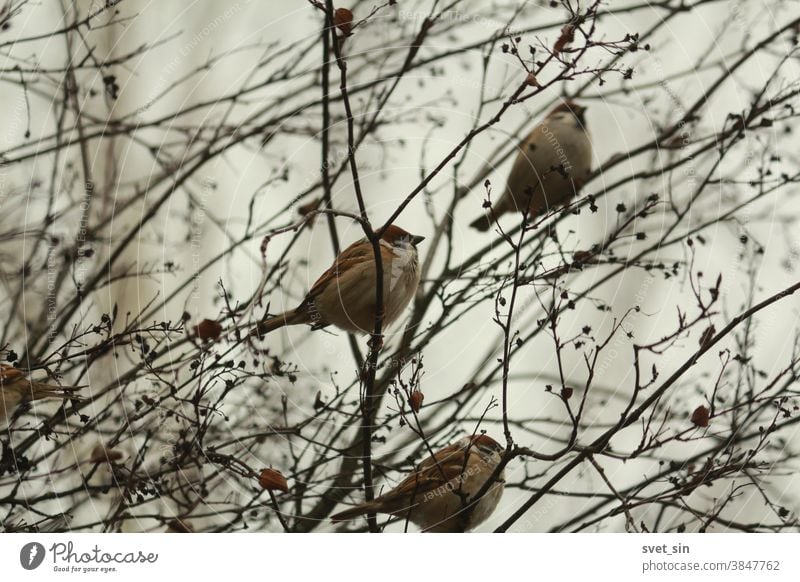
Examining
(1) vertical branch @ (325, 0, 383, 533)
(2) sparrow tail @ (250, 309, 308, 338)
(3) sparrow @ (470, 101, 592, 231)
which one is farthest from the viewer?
(3) sparrow @ (470, 101, 592, 231)

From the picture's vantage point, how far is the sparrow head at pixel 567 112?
145 cm

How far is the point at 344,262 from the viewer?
1.28 m

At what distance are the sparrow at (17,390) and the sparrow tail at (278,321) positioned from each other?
0.90 feet

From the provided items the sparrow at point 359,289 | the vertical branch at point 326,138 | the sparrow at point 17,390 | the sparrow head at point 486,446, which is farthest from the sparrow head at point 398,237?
the sparrow at point 17,390

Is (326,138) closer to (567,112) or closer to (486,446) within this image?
(567,112)

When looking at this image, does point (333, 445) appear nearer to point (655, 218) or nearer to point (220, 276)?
point (220, 276)

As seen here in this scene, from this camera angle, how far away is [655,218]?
4.84 feet

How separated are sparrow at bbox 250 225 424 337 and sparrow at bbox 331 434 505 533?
229 millimetres

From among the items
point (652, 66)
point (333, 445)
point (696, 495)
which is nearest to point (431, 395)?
point (333, 445)

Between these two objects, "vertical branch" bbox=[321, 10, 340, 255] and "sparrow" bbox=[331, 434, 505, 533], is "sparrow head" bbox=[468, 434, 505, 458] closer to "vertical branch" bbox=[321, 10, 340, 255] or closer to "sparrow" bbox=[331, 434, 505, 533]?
"sparrow" bbox=[331, 434, 505, 533]

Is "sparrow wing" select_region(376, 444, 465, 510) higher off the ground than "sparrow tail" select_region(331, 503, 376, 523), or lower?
higher

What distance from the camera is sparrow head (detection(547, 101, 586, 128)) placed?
1.45m

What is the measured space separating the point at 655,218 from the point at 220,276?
75 cm

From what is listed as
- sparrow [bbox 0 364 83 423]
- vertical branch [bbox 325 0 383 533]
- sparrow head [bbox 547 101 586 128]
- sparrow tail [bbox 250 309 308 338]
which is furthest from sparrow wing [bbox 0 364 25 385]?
sparrow head [bbox 547 101 586 128]
